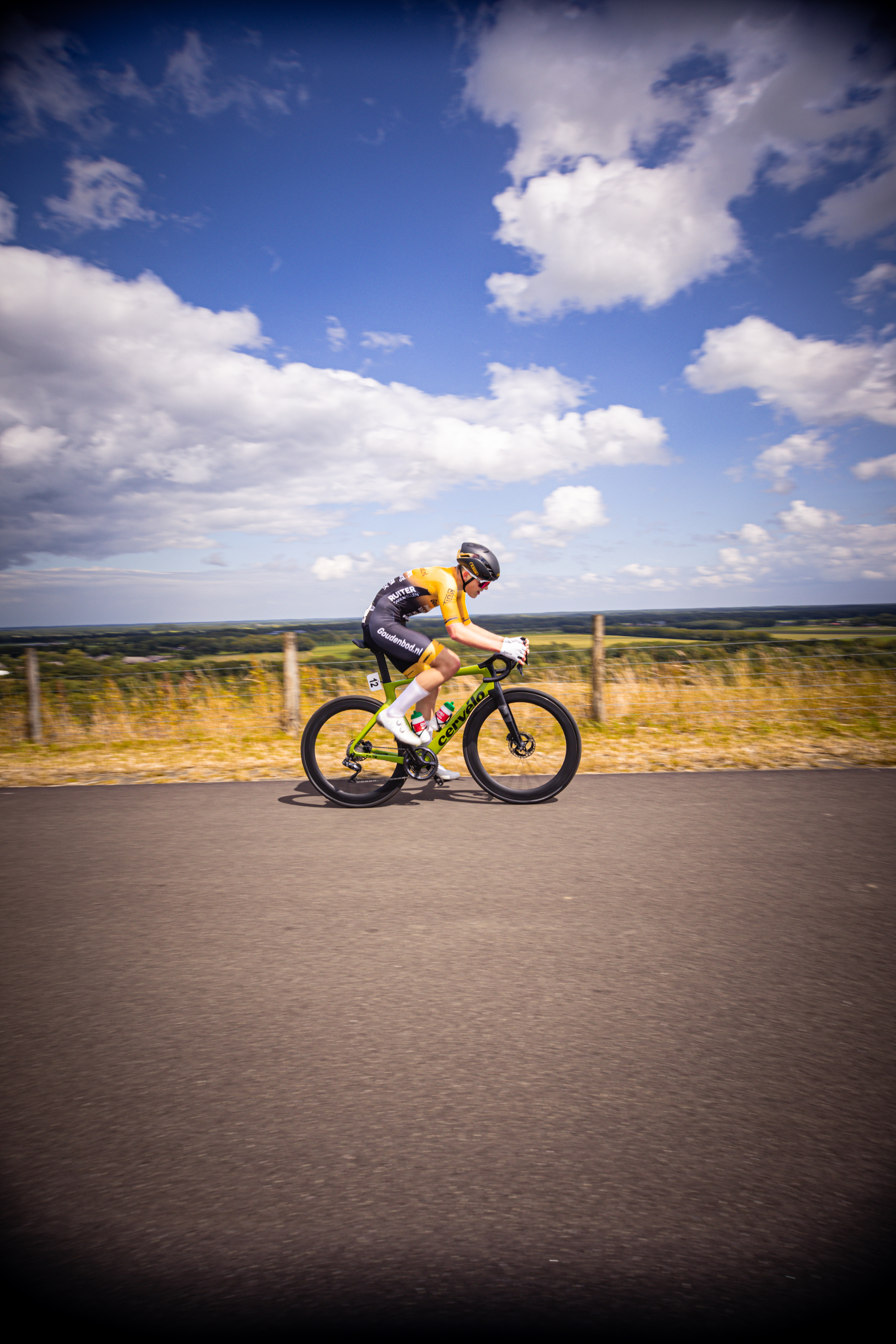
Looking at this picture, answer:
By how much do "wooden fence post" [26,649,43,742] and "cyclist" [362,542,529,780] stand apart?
681 cm

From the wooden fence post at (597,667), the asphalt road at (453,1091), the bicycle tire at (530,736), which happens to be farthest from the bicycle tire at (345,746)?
the wooden fence post at (597,667)

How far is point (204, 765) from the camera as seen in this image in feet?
26.4

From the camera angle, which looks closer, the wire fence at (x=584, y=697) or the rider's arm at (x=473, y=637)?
the rider's arm at (x=473, y=637)

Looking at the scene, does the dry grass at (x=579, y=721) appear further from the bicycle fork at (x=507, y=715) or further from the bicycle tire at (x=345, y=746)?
the bicycle tire at (x=345, y=746)

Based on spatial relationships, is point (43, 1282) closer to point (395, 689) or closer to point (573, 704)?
point (395, 689)

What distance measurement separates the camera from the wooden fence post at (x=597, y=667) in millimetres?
10383

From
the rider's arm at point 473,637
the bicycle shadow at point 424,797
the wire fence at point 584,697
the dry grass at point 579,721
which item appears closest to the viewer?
the rider's arm at point 473,637

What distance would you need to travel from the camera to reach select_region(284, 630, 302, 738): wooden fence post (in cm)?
981

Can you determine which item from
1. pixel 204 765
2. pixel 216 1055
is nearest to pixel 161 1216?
pixel 216 1055

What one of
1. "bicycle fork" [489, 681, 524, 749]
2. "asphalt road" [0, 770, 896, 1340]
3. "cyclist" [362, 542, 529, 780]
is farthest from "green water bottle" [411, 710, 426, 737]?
"asphalt road" [0, 770, 896, 1340]

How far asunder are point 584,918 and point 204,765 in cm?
563

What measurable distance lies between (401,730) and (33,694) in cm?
726

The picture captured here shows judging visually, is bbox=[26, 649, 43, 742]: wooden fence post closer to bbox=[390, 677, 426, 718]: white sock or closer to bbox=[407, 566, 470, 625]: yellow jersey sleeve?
bbox=[390, 677, 426, 718]: white sock

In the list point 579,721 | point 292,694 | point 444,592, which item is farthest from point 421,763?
point 579,721
